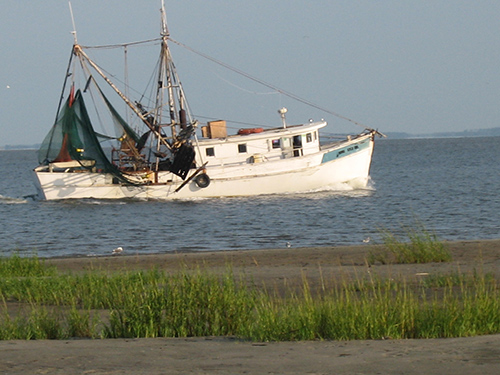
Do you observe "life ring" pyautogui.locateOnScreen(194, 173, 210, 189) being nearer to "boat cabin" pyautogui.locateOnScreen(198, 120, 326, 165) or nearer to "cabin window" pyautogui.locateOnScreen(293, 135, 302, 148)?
"boat cabin" pyautogui.locateOnScreen(198, 120, 326, 165)

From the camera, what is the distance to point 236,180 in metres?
28.9

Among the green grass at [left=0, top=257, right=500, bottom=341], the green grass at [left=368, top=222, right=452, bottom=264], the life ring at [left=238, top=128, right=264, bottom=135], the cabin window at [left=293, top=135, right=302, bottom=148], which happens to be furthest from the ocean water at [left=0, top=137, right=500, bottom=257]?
the green grass at [left=0, top=257, right=500, bottom=341]

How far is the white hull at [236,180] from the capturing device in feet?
94.5

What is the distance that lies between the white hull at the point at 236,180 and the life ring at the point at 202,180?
17cm

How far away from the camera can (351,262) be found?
12617 millimetres

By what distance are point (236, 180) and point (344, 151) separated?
4.51 meters

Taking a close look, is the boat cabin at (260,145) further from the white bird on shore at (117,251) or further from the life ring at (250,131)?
the white bird on shore at (117,251)

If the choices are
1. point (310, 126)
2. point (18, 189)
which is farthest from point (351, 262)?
point (18, 189)

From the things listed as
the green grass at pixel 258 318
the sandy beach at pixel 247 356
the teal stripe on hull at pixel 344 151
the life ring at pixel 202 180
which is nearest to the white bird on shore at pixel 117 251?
the green grass at pixel 258 318

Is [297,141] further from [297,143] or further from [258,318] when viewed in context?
[258,318]

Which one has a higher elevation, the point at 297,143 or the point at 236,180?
the point at 297,143

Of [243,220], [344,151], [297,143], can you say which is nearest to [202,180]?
[297,143]

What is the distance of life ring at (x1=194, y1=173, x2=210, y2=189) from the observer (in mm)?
28688

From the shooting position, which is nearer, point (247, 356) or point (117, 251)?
point (247, 356)
